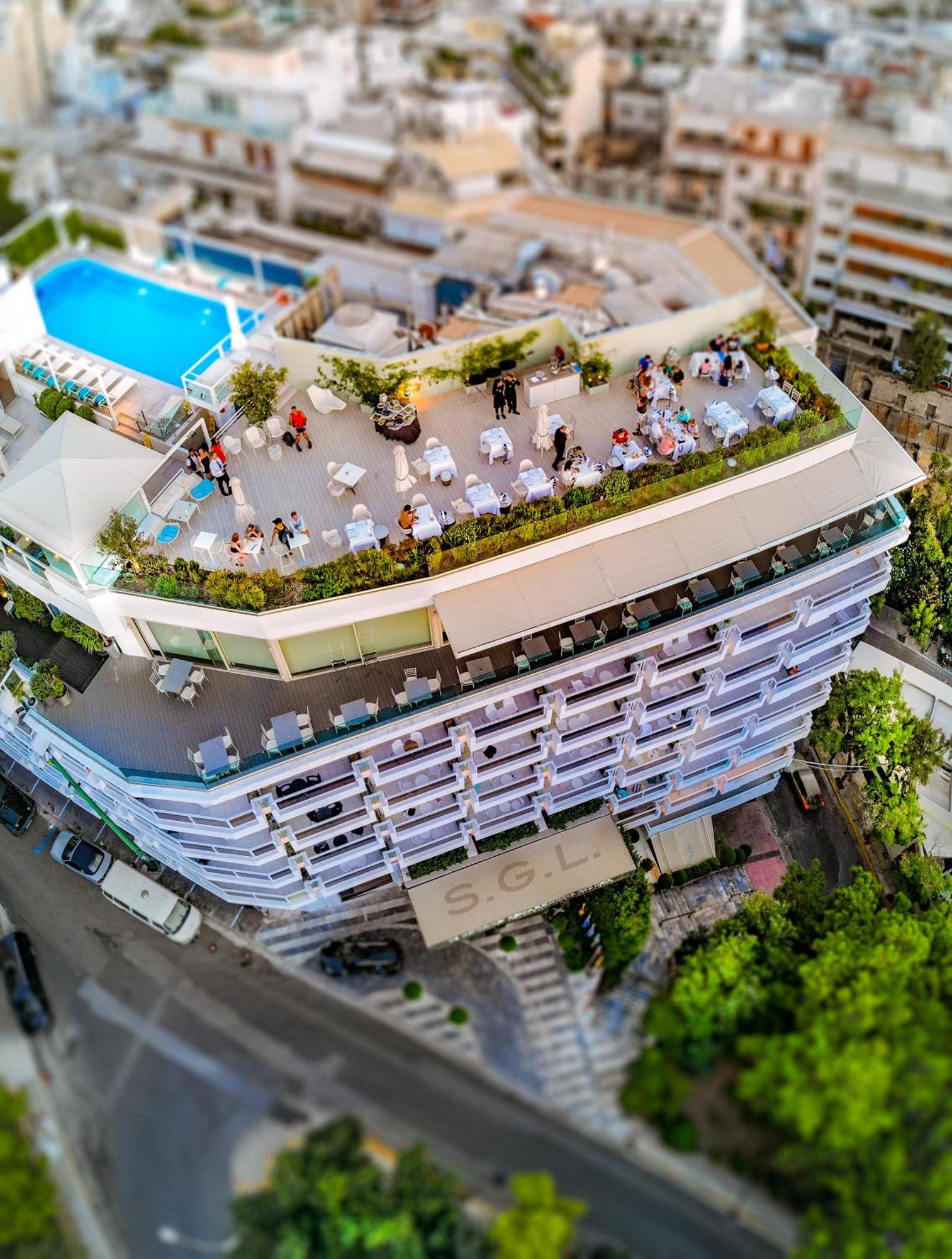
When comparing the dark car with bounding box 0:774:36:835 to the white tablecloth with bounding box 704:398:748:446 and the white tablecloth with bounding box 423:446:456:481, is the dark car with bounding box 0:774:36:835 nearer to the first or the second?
the white tablecloth with bounding box 423:446:456:481

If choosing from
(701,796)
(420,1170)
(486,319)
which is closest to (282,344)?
(486,319)

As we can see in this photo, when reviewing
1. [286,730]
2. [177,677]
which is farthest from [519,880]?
[177,677]

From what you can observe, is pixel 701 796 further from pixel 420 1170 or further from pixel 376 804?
pixel 420 1170

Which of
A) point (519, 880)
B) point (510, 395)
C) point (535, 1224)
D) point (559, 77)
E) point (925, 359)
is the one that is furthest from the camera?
point (559, 77)

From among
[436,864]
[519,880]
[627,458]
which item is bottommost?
[519,880]

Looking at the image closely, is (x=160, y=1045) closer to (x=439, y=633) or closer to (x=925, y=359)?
(x=439, y=633)

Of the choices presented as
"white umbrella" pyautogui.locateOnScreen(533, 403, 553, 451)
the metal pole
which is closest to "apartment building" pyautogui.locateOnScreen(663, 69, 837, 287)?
"white umbrella" pyautogui.locateOnScreen(533, 403, 553, 451)
